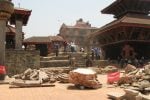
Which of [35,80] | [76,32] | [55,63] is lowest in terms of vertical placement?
[35,80]

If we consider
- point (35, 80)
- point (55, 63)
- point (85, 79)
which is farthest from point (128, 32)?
point (85, 79)

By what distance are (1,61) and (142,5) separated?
65.0ft

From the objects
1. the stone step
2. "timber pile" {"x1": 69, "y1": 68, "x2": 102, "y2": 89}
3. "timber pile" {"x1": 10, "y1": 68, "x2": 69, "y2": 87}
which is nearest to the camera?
"timber pile" {"x1": 69, "y1": 68, "x2": 102, "y2": 89}

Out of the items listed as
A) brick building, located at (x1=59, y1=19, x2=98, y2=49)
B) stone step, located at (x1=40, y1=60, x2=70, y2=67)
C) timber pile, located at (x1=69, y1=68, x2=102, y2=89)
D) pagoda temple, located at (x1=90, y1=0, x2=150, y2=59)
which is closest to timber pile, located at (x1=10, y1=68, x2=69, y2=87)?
timber pile, located at (x1=69, y1=68, x2=102, y2=89)

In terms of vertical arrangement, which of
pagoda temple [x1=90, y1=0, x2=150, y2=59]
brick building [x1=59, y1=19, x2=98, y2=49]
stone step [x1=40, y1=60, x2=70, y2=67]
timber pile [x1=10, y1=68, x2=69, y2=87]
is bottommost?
timber pile [x1=10, y1=68, x2=69, y2=87]

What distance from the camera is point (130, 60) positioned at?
25.2m

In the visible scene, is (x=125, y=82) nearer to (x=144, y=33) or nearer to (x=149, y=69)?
(x=149, y=69)

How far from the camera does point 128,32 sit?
87.5 ft

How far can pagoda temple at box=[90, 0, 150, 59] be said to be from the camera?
26219 mm

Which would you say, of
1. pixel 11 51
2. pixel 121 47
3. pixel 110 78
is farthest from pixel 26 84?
pixel 121 47

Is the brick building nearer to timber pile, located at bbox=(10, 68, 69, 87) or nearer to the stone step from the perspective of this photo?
the stone step

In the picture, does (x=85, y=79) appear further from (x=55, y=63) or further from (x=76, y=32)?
(x=76, y=32)

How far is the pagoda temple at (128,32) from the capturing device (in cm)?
2622

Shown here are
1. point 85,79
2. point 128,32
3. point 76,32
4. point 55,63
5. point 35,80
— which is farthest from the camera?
point 76,32
